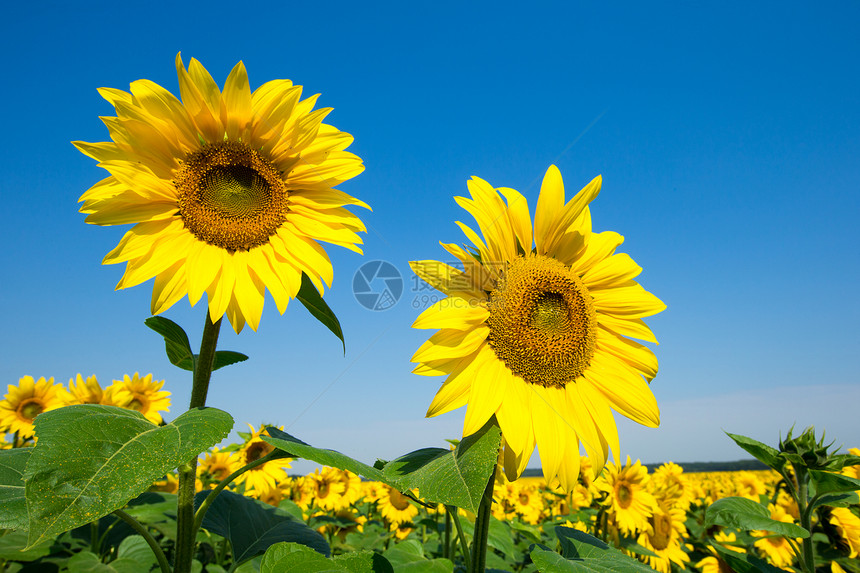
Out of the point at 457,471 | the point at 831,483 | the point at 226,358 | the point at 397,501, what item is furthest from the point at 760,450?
the point at 397,501

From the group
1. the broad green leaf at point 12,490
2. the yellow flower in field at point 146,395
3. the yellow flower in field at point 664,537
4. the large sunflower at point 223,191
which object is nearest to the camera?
the broad green leaf at point 12,490

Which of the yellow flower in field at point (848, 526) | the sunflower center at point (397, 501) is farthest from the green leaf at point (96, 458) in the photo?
the sunflower center at point (397, 501)

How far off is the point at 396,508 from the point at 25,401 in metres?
4.77

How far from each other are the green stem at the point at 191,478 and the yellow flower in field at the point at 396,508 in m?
5.79

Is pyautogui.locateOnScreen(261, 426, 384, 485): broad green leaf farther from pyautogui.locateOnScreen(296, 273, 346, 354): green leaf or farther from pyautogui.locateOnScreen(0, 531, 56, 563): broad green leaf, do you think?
pyautogui.locateOnScreen(0, 531, 56, 563): broad green leaf

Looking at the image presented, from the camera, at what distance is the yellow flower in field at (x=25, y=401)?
16.8ft

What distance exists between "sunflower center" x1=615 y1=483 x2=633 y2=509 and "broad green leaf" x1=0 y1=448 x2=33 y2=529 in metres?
5.55

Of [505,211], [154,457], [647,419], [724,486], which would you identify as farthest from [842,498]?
[724,486]

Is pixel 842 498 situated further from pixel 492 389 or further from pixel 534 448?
pixel 492 389

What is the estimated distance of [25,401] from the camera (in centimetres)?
521

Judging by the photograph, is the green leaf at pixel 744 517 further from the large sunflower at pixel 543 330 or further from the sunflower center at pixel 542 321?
the sunflower center at pixel 542 321

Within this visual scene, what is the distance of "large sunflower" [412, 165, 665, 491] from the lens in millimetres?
1979

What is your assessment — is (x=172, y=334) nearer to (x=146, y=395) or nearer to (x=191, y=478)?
(x=191, y=478)

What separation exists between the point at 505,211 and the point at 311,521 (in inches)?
226
